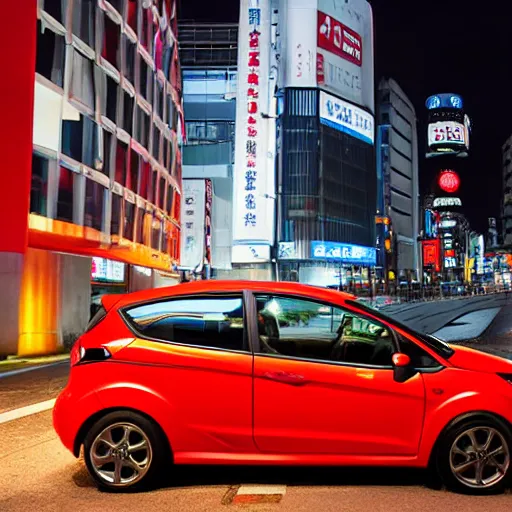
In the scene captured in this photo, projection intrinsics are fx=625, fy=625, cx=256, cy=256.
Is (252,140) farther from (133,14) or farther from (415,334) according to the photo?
(415,334)

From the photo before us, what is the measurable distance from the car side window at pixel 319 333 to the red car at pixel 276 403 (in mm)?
16

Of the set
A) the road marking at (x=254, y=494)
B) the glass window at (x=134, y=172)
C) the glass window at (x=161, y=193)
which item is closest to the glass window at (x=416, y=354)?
the road marking at (x=254, y=494)

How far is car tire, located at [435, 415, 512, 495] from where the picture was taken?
459 centimetres

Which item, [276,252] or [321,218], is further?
[321,218]

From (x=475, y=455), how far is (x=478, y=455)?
21 millimetres

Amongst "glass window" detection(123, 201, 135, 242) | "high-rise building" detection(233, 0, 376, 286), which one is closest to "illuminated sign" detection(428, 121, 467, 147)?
"high-rise building" detection(233, 0, 376, 286)

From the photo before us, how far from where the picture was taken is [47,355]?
1641 cm

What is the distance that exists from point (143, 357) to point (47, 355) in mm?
12683

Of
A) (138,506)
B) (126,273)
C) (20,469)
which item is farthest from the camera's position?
(126,273)

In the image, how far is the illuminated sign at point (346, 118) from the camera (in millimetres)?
68500

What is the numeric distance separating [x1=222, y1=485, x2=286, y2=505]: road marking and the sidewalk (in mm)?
9317

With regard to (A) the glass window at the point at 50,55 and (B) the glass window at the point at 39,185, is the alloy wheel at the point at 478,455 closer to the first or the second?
(B) the glass window at the point at 39,185

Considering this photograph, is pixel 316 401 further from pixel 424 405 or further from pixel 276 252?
pixel 276 252

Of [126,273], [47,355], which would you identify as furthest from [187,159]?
[47,355]
